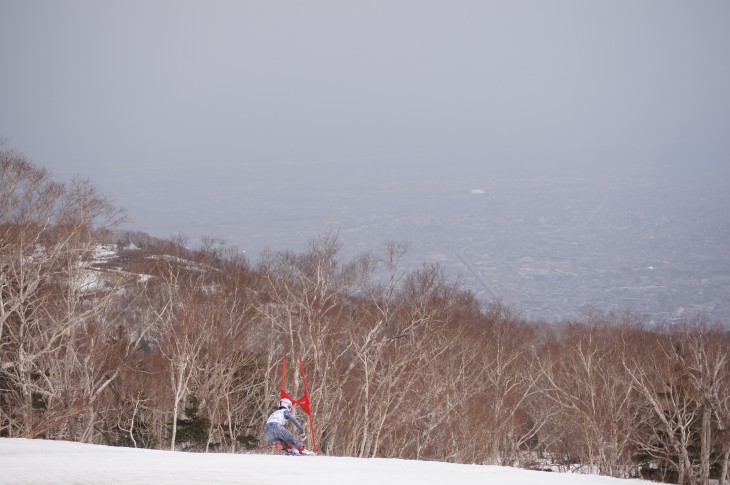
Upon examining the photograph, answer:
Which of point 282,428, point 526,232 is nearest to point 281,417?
point 282,428

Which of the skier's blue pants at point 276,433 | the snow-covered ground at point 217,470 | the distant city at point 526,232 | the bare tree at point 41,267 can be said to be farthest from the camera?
the distant city at point 526,232

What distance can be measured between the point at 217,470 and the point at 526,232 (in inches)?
4417

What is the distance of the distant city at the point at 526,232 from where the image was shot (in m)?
74.2

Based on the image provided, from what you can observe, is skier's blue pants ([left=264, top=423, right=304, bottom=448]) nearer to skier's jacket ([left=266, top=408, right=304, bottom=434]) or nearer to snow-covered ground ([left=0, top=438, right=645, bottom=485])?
skier's jacket ([left=266, top=408, right=304, bottom=434])

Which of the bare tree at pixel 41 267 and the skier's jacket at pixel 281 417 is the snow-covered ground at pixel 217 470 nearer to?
the skier's jacket at pixel 281 417

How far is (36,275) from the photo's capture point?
21.0 meters

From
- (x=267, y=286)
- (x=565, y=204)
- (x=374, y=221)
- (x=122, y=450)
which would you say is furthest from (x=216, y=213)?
(x=122, y=450)

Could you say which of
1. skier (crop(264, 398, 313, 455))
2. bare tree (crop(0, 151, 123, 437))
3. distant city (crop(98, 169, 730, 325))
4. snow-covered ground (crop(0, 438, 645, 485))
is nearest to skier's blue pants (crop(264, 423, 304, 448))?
skier (crop(264, 398, 313, 455))

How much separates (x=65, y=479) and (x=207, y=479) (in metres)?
1.66

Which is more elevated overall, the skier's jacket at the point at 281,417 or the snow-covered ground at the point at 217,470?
the skier's jacket at the point at 281,417

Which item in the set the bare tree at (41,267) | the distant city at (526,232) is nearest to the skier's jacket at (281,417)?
the bare tree at (41,267)

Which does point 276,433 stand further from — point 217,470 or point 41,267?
point 41,267

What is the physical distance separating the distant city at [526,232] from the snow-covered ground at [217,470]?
122 ft

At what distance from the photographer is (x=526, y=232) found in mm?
117938
